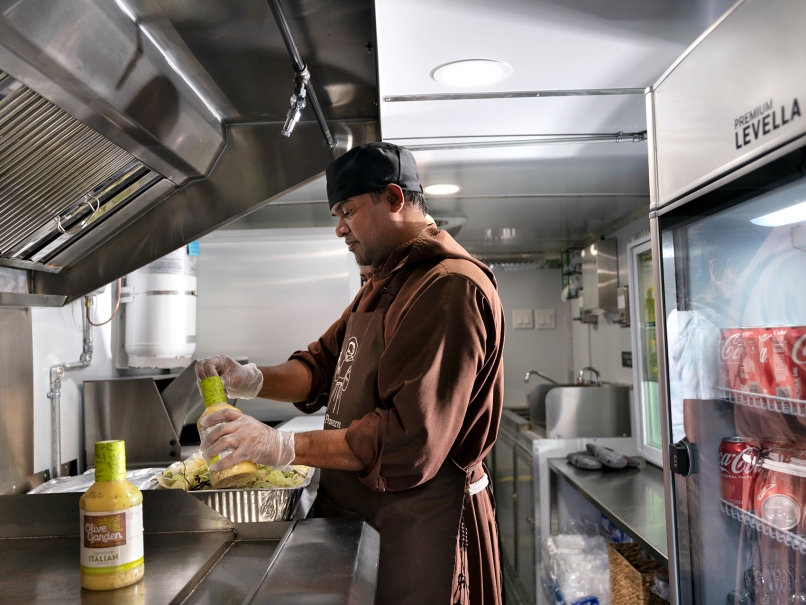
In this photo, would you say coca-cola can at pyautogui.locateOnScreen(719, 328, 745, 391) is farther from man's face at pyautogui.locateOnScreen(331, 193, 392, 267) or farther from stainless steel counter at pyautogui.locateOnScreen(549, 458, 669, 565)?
man's face at pyautogui.locateOnScreen(331, 193, 392, 267)

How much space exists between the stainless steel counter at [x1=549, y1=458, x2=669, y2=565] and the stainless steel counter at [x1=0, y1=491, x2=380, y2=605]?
4.08ft

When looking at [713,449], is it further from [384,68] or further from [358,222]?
[384,68]

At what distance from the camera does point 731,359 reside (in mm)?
1524

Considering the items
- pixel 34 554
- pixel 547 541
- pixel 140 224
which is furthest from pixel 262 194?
pixel 547 541

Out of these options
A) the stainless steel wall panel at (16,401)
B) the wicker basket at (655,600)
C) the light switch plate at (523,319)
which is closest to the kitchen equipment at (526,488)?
the light switch plate at (523,319)

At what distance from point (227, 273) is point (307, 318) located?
0.52 metres

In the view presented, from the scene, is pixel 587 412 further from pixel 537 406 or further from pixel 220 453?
pixel 220 453

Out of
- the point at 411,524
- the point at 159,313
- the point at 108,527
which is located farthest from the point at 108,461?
the point at 159,313

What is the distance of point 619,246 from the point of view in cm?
384

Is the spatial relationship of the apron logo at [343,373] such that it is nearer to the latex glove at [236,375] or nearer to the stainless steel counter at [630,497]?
the latex glove at [236,375]

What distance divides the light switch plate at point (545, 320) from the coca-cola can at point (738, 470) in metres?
3.65

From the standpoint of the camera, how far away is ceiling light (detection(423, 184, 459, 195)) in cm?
312

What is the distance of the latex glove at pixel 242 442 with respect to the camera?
1188 millimetres

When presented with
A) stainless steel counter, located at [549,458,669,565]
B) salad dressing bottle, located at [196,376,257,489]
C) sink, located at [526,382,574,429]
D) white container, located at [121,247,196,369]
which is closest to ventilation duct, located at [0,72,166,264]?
salad dressing bottle, located at [196,376,257,489]
